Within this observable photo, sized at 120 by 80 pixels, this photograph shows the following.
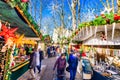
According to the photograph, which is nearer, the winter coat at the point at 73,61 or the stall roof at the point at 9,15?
the stall roof at the point at 9,15

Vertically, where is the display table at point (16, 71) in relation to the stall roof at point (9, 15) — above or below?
below

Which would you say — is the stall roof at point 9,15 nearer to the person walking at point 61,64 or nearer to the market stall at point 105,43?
the person walking at point 61,64

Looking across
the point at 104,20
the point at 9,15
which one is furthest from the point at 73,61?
the point at 104,20

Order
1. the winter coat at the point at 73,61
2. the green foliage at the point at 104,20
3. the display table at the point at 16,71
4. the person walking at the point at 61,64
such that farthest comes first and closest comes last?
the person walking at the point at 61,64 < the winter coat at the point at 73,61 < the display table at the point at 16,71 < the green foliage at the point at 104,20

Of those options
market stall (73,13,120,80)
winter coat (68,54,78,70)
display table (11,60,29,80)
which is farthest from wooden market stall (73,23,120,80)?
display table (11,60,29,80)

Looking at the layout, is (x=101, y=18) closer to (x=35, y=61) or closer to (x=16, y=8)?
(x=16, y=8)

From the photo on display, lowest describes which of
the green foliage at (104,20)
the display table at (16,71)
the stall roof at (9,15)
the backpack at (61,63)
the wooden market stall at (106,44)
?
the display table at (16,71)

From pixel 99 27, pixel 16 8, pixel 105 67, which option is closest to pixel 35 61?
pixel 16 8

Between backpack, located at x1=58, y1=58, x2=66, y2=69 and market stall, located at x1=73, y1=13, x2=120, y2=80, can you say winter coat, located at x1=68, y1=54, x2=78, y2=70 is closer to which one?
backpack, located at x1=58, y1=58, x2=66, y2=69

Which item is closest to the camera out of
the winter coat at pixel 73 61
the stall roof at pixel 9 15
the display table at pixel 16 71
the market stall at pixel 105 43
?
the market stall at pixel 105 43

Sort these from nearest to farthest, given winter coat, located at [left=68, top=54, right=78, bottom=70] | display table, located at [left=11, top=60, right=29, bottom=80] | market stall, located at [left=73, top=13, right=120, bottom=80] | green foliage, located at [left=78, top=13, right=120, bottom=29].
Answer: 1. green foliage, located at [left=78, top=13, right=120, bottom=29]
2. market stall, located at [left=73, top=13, right=120, bottom=80]
3. display table, located at [left=11, top=60, right=29, bottom=80]
4. winter coat, located at [left=68, top=54, right=78, bottom=70]

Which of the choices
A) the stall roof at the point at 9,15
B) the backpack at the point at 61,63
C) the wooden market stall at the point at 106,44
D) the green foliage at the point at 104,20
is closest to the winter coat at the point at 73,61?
the backpack at the point at 61,63

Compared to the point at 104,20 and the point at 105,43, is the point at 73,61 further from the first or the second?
the point at 104,20

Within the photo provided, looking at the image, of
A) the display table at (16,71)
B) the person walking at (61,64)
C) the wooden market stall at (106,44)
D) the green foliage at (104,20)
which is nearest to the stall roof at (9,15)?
the display table at (16,71)
